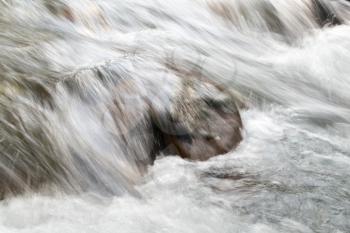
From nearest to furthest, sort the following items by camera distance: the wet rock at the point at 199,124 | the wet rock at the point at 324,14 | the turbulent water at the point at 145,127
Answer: the turbulent water at the point at 145,127 → the wet rock at the point at 199,124 → the wet rock at the point at 324,14

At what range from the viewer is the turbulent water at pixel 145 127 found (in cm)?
374

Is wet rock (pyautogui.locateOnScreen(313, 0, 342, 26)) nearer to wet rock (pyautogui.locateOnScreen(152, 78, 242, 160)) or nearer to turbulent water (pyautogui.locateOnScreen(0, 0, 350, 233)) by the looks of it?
turbulent water (pyautogui.locateOnScreen(0, 0, 350, 233))

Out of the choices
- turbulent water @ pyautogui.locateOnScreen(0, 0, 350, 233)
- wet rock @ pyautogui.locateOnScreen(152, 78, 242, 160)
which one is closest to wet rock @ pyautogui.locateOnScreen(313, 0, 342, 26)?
turbulent water @ pyautogui.locateOnScreen(0, 0, 350, 233)

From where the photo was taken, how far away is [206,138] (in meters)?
4.40

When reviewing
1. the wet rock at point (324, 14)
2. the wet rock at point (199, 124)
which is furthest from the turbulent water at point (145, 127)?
the wet rock at point (324, 14)

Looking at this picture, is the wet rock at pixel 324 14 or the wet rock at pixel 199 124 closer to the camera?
the wet rock at pixel 199 124

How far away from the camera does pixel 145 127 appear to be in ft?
14.1

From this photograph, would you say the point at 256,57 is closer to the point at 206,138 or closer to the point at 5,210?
the point at 206,138

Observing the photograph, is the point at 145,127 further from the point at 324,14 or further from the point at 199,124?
the point at 324,14

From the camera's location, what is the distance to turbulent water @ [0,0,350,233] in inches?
147

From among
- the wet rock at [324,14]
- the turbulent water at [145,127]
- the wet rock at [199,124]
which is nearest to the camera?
the turbulent water at [145,127]

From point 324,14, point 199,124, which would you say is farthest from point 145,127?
point 324,14

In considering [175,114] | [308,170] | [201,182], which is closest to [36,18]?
[175,114]

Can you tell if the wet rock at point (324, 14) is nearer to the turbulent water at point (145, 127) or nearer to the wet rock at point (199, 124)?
the turbulent water at point (145, 127)
